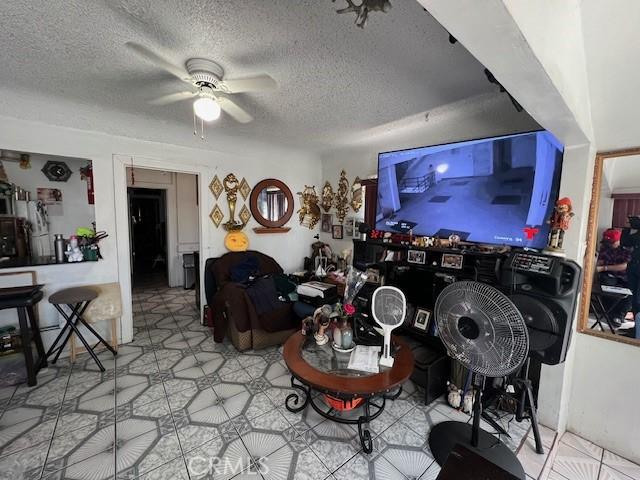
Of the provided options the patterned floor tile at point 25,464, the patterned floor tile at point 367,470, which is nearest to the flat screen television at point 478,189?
the patterned floor tile at point 367,470

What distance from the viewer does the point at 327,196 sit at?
4.05m

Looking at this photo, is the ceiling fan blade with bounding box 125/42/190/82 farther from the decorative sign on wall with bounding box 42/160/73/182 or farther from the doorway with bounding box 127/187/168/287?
the doorway with bounding box 127/187/168/287

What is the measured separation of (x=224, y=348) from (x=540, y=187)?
3.15 metres

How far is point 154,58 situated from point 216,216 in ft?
7.40

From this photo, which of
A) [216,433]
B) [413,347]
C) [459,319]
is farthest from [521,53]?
[216,433]

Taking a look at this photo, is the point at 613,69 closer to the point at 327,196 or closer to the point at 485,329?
the point at 485,329

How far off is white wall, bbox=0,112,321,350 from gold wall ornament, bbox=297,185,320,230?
0.33ft

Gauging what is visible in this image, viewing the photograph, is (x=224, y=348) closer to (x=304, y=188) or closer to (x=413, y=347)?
(x=413, y=347)

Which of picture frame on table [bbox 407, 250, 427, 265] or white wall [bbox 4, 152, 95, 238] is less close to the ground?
white wall [bbox 4, 152, 95, 238]

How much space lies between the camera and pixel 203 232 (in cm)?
337

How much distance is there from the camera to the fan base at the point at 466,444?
1485 millimetres

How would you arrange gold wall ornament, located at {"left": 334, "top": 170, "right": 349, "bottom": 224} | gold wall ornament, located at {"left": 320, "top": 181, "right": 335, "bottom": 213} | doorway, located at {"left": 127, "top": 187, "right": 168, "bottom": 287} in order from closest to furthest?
gold wall ornament, located at {"left": 334, "top": 170, "right": 349, "bottom": 224}
gold wall ornament, located at {"left": 320, "top": 181, "right": 335, "bottom": 213}
doorway, located at {"left": 127, "top": 187, "right": 168, "bottom": 287}

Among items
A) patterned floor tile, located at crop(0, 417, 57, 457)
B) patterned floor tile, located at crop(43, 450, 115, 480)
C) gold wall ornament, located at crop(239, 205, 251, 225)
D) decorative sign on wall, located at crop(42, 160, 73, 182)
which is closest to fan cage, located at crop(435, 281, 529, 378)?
patterned floor tile, located at crop(43, 450, 115, 480)

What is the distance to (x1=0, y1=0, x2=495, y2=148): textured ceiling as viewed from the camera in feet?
4.08
